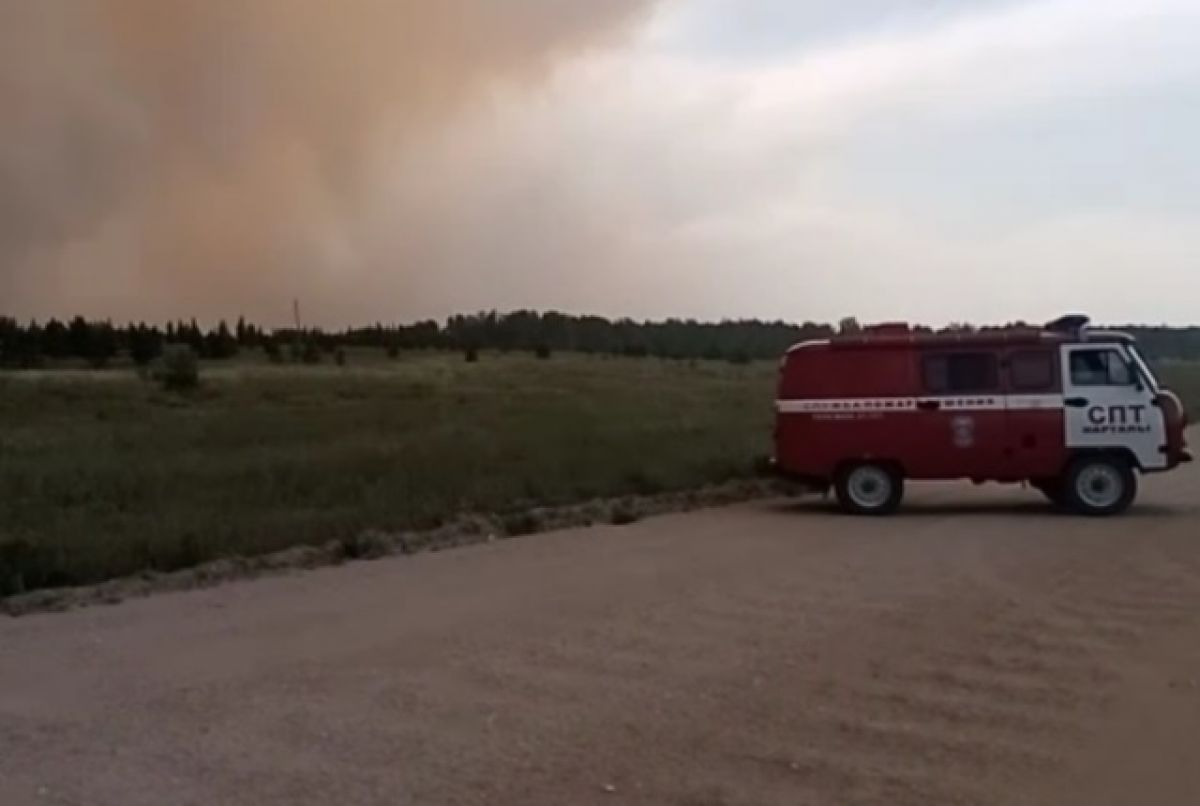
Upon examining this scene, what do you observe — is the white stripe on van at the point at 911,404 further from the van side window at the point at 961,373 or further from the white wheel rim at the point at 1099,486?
the white wheel rim at the point at 1099,486

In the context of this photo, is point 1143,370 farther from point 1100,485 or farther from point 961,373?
point 961,373

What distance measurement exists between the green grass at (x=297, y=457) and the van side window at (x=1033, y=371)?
20.5ft

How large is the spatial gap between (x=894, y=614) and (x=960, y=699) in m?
3.20

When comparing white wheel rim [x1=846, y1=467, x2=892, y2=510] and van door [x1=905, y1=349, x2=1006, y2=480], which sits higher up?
van door [x1=905, y1=349, x2=1006, y2=480]

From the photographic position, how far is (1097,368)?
20469 mm

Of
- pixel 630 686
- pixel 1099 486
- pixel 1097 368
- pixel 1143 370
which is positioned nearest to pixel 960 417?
pixel 1097 368

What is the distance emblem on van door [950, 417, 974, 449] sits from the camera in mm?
20797

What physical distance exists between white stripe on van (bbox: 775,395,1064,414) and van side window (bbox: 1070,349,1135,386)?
425 mm

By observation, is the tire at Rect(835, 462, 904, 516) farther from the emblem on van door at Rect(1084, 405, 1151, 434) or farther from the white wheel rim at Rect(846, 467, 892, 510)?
the emblem on van door at Rect(1084, 405, 1151, 434)

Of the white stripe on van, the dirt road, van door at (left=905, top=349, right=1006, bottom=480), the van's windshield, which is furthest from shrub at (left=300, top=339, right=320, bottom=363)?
the dirt road

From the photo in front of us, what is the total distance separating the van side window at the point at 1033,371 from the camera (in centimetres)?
2053

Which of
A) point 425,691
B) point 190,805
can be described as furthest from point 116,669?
point 190,805

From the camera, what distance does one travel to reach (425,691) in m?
9.11

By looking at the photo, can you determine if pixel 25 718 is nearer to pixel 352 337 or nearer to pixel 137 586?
pixel 137 586
